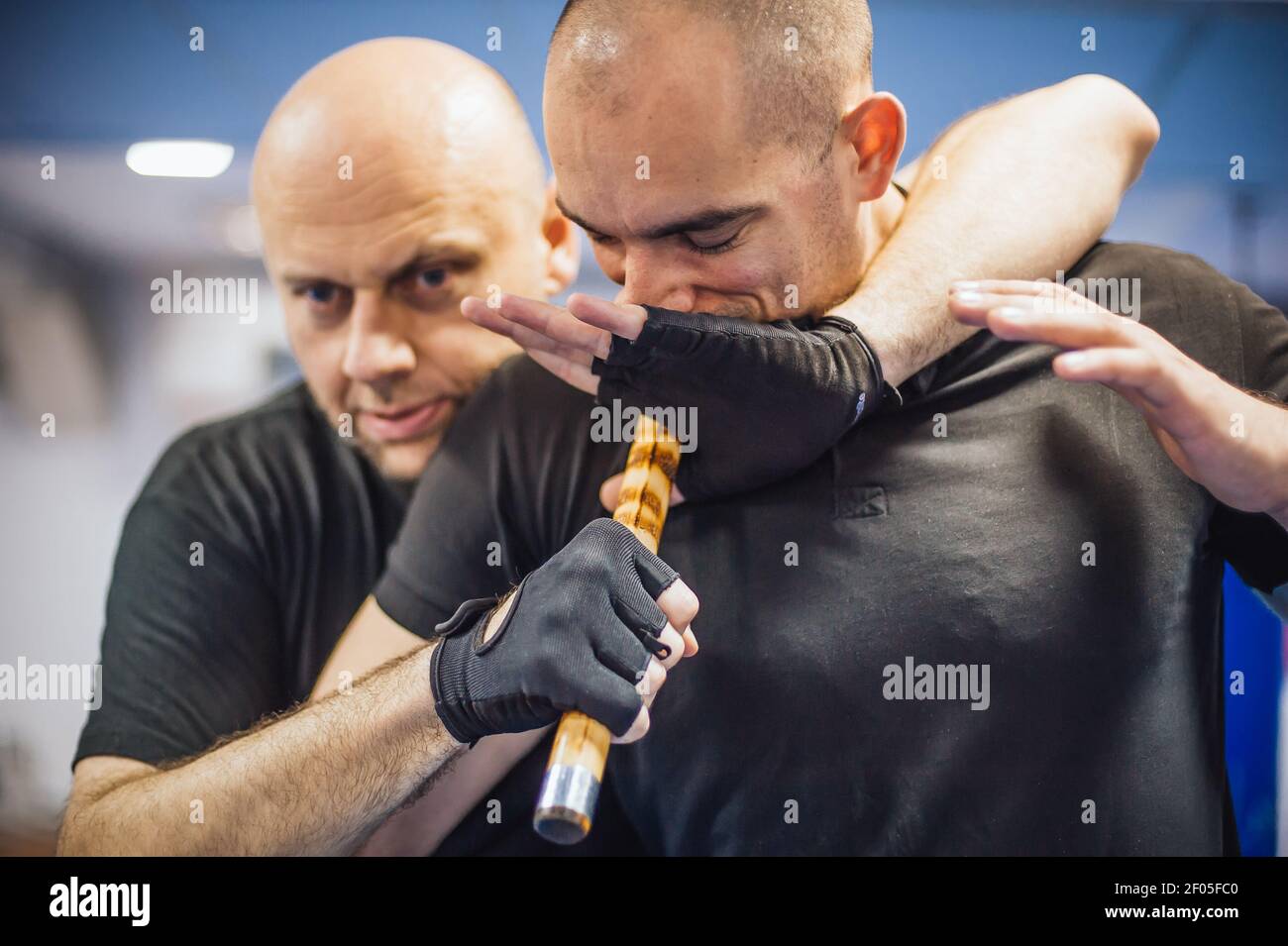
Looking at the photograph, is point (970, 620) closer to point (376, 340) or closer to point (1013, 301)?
point (1013, 301)

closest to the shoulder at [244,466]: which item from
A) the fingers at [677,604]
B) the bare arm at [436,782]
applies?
the bare arm at [436,782]

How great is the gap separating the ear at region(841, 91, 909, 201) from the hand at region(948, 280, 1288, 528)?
0.88 ft

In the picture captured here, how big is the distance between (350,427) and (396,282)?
0.79 ft

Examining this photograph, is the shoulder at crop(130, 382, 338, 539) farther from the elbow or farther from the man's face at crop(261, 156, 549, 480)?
the elbow

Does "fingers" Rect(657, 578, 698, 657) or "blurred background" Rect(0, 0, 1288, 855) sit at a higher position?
"blurred background" Rect(0, 0, 1288, 855)

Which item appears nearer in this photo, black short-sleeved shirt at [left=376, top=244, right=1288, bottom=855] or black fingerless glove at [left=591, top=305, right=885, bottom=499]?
black fingerless glove at [left=591, top=305, right=885, bottom=499]

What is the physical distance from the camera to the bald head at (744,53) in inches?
46.1

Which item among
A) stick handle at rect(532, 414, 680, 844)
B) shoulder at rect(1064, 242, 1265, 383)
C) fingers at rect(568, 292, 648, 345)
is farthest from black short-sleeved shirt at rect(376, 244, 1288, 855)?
fingers at rect(568, 292, 648, 345)

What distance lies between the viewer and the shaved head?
1.43 metres

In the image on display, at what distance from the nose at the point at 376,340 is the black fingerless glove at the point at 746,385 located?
37 cm

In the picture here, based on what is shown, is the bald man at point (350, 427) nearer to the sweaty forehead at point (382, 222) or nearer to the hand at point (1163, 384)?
the sweaty forehead at point (382, 222)

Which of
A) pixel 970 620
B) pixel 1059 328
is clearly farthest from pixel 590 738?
pixel 1059 328

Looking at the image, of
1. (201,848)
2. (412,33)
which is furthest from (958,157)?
(201,848)
